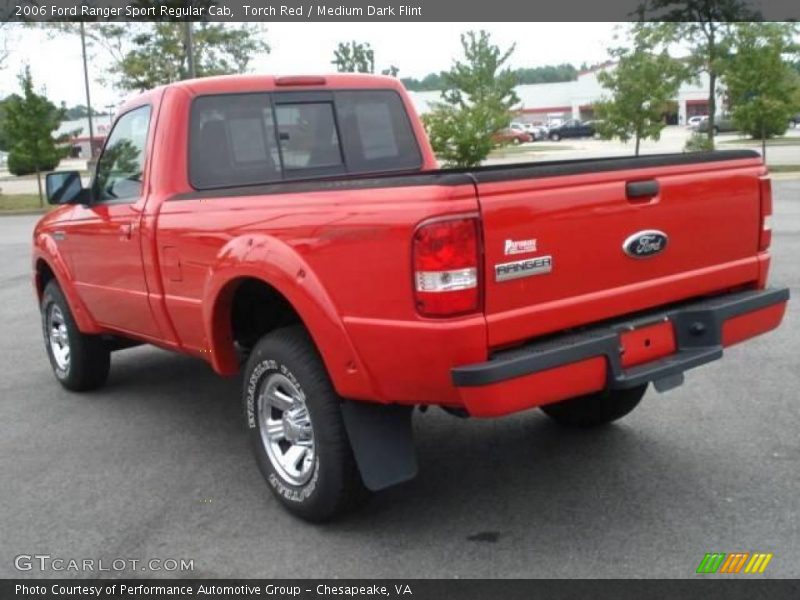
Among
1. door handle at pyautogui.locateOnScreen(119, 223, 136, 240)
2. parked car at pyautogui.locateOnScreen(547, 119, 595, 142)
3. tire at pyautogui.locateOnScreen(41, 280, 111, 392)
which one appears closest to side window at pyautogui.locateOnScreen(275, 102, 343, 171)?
door handle at pyautogui.locateOnScreen(119, 223, 136, 240)

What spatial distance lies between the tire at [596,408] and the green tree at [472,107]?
722 inches

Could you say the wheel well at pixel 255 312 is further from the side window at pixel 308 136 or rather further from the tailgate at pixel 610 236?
the tailgate at pixel 610 236

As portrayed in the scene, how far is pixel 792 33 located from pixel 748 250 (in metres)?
26.7

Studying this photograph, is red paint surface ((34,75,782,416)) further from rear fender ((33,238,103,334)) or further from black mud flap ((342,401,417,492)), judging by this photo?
rear fender ((33,238,103,334))

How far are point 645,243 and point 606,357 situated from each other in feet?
1.78

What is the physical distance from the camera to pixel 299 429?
3949 millimetres

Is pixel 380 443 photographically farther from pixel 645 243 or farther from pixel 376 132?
pixel 376 132

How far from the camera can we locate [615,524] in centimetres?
379

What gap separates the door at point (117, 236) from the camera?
16.4ft

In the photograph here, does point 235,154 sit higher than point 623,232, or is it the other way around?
point 235,154

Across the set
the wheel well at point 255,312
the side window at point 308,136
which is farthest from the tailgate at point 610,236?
the side window at point 308,136

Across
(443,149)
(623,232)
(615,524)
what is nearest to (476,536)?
(615,524)

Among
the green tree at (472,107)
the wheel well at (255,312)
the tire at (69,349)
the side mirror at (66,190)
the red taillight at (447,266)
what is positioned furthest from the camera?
the green tree at (472,107)

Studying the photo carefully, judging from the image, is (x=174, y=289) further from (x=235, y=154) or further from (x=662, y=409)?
(x=662, y=409)
